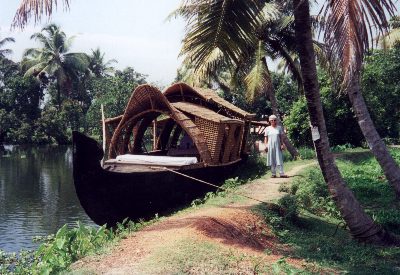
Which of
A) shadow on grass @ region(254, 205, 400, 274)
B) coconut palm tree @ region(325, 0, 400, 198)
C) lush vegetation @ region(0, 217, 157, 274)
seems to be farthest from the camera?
shadow on grass @ region(254, 205, 400, 274)

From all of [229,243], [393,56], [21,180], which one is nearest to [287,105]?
[393,56]

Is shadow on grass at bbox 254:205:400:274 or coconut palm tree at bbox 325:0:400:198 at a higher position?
coconut palm tree at bbox 325:0:400:198

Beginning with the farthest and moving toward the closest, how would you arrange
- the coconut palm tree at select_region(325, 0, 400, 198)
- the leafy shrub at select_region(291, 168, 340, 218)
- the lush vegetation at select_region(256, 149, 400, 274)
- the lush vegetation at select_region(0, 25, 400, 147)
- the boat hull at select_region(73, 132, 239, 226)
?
the lush vegetation at select_region(0, 25, 400, 147), the leafy shrub at select_region(291, 168, 340, 218), the boat hull at select_region(73, 132, 239, 226), the lush vegetation at select_region(256, 149, 400, 274), the coconut palm tree at select_region(325, 0, 400, 198)

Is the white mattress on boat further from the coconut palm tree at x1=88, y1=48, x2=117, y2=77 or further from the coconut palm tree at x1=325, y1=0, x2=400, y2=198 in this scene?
the coconut palm tree at x1=88, y1=48, x2=117, y2=77

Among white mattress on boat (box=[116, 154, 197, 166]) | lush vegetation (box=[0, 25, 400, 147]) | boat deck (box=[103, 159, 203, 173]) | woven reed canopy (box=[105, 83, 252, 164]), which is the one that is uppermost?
lush vegetation (box=[0, 25, 400, 147])

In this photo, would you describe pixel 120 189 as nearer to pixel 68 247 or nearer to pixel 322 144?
pixel 68 247

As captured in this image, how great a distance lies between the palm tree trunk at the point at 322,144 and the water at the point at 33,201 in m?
7.92

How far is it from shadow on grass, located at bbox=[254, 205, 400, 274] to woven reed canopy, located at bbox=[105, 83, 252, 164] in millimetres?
3593

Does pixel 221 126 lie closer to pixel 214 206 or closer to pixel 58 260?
pixel 214 206

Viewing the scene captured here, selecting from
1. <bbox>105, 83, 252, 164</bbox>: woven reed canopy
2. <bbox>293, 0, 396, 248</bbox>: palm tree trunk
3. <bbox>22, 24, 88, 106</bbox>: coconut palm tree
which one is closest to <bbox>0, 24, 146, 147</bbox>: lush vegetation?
<bbox>22, 24, 88, 106</bbox>: coconut palm tree

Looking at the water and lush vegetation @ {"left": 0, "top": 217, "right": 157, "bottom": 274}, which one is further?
the water

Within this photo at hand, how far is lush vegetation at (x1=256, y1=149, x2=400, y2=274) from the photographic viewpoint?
649cm

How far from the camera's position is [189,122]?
11930 millimetres

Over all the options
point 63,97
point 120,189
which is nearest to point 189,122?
point 120,189
